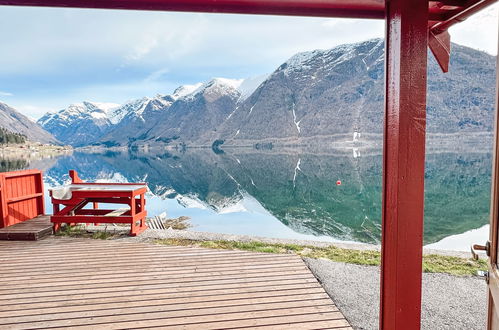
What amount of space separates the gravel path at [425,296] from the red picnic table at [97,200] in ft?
12.1

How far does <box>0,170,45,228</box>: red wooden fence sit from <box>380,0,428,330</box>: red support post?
733 centimetres

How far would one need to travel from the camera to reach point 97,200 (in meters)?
6.61

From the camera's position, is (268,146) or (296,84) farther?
(296,84)

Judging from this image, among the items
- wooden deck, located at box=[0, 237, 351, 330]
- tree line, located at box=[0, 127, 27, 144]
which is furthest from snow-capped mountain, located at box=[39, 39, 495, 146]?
wooden deck, located at box=[0, 237, 351, 330]

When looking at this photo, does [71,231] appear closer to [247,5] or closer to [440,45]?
[247,5]

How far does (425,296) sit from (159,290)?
324cm

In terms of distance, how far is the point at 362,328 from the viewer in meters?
2.98

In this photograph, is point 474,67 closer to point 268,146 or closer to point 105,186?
point 268,146

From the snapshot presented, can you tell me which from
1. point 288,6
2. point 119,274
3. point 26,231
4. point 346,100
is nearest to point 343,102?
point 346,100

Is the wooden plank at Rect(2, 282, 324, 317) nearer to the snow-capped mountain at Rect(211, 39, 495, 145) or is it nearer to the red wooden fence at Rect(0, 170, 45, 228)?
the red wooden fence at Rect(0, 170, 45, 228)

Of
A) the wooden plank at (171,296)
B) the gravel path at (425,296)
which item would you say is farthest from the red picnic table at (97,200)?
the gravel path at (425,296)

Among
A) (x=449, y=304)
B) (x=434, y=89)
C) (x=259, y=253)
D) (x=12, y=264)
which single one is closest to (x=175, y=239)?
(x=259, y=253)

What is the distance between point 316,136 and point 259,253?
5758 inches

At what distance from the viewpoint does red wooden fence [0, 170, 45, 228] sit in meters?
6.45
